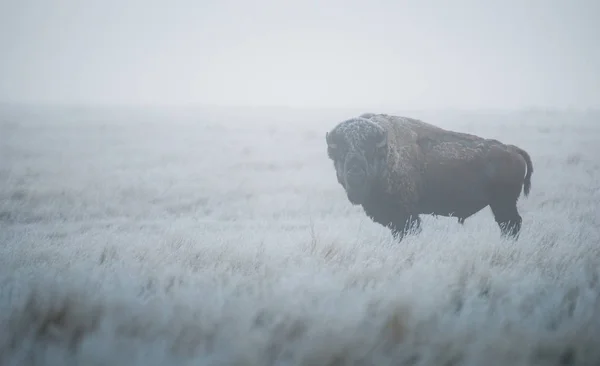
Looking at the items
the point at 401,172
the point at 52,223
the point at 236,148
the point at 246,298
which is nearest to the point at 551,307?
the point at 246,298

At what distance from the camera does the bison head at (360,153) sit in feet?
21.2

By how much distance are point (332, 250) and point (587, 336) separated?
3050mm

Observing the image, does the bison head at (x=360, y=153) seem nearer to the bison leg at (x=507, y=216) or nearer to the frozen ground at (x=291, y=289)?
the frozen ground at (x=291, y=289)

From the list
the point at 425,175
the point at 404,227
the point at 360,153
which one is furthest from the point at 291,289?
the point at 425,175

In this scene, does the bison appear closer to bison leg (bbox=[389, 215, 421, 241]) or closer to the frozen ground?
bison leg (bbox=[389, 215, 421, 241])

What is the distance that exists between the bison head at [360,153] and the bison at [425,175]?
13 millimetres

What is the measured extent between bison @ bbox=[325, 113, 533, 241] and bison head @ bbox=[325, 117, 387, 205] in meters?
0.01

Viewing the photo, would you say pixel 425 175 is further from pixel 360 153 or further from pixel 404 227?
pixel 360 153

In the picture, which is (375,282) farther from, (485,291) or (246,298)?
(246,298)

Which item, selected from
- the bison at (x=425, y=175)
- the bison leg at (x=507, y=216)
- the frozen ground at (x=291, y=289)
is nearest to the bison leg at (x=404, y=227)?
the bison at (x=425, y=175)

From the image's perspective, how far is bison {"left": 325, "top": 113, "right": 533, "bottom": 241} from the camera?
6668 millimetres

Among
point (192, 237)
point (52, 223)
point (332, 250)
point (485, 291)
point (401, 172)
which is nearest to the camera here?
point (485, 291)

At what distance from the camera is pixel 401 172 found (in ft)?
22.5

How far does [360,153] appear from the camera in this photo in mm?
6496
